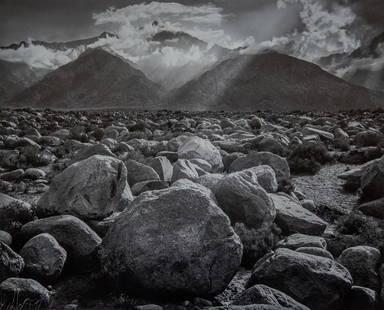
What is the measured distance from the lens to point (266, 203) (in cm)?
512

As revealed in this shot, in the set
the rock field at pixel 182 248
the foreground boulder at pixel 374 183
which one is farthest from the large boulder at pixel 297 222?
the foreground boulder at pixel 374 183

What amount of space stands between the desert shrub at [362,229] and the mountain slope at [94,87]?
89.8 meters

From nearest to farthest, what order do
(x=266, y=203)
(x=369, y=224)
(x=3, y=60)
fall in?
(x=266, y=203) → (x=369, y=224) → (x=3, y=60)

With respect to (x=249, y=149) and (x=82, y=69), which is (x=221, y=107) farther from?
(x=249, y=149)

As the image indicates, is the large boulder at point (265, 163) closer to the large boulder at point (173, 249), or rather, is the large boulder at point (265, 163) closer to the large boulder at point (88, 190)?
the large boulder at point (88, 190)

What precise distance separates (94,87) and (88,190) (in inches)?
4401

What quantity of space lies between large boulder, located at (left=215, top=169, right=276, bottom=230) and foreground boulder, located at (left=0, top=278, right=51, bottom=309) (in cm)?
229

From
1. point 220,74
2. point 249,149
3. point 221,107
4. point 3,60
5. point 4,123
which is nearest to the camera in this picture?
→ point 249,149

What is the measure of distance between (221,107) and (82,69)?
183 feet

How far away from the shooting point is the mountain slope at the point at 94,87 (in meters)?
102

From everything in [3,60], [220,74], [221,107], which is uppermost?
[3,60]

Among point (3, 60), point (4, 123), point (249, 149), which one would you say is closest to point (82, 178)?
point (249, 149)

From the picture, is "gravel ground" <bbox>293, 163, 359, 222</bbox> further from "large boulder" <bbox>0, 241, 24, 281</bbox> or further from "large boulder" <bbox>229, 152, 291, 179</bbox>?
"large boulder" <bbox>0, 241, 24, 281</bbox>

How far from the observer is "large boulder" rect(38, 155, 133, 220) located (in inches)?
201
